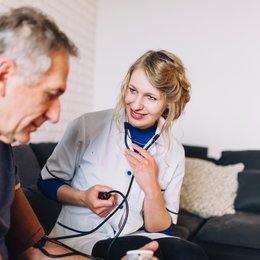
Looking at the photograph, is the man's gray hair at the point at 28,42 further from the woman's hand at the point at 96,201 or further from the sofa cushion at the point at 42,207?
the sofa cushion at the point at 42,207

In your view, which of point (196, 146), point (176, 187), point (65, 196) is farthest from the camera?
point (196, 146)

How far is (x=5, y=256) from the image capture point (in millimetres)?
965

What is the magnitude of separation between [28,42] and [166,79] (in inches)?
29.6

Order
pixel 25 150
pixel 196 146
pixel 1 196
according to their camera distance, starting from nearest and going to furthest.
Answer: pixel 1 196 < pixel 25 150 < pixel 196 146

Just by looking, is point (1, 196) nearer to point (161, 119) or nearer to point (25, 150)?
point (161, 119)

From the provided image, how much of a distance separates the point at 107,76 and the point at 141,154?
1967 mm

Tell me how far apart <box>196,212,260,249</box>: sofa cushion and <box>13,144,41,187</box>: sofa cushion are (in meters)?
0.90

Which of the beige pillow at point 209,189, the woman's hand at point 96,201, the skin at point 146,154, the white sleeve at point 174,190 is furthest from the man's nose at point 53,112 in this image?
the beige pillow at point 209,189

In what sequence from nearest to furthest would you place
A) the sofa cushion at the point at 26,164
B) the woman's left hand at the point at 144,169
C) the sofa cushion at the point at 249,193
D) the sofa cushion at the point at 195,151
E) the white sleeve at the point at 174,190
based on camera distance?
the woman's left hand at the point at 144,169, the white sleeve at the point at 174,190, the sofa cushion at the point at 26,164, the sofa cushion at the point at 249,193, the sofa cushion at the point at 195,151

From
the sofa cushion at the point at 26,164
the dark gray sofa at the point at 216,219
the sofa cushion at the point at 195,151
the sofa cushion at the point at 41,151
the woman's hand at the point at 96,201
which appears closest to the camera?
the woman's hand at the point at 96,201

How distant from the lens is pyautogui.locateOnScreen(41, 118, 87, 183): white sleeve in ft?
4.65

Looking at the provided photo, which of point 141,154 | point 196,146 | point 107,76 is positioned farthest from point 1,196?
point 107,76

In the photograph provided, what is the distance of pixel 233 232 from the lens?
81.1 inches

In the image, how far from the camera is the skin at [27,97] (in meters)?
0.77
